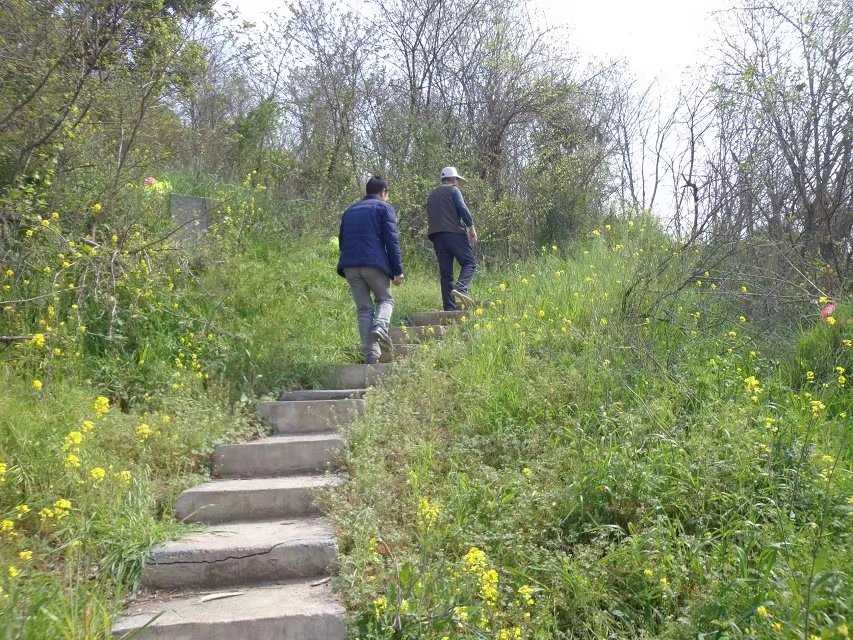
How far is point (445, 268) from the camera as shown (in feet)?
26.4

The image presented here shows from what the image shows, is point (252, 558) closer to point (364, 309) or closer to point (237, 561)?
point (237, 561)

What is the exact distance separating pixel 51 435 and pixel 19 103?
291 cm

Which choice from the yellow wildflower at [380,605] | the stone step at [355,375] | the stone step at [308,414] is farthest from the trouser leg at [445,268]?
the yellow wildflower at [380,605]

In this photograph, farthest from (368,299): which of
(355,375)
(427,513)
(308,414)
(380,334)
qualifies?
(427,513)

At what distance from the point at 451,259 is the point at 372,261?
7.12 feet

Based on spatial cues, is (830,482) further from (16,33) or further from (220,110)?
(220,110)

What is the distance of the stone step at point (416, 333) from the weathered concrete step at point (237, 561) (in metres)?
3.24

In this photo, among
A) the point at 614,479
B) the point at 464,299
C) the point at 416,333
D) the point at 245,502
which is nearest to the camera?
the point at 614,479

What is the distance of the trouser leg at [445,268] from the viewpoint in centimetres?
796

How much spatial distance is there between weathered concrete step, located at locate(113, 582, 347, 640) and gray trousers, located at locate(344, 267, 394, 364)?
10.2 feet

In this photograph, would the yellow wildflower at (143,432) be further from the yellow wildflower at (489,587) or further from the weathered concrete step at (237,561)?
the yellow wildflower at (489,587)

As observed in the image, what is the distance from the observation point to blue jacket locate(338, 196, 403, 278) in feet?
19.8

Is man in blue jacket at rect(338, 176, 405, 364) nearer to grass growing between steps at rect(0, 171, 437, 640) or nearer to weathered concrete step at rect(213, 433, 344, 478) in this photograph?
grass growing between steps at rect(0, 171, 437, 640)

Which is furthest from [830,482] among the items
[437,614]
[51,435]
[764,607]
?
[51,435]
